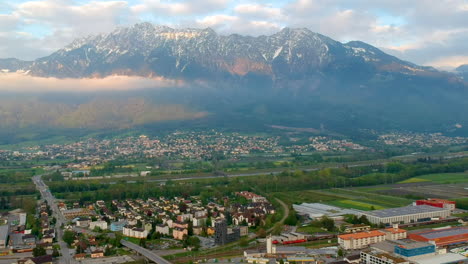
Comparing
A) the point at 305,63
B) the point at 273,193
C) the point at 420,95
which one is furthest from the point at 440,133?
the point at 273,193

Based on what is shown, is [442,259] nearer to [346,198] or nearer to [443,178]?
[346,198]

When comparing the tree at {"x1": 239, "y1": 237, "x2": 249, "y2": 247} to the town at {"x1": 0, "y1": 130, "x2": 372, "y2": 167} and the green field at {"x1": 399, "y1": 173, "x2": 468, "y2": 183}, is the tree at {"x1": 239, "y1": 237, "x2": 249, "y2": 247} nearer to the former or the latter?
the green field at {"x1": 399, "y1": 173, "x2": 468, "y2": 183}

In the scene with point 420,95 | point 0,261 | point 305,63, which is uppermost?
point 305,63

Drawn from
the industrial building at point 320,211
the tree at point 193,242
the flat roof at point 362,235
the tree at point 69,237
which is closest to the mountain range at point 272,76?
the industrial building at point 320,211

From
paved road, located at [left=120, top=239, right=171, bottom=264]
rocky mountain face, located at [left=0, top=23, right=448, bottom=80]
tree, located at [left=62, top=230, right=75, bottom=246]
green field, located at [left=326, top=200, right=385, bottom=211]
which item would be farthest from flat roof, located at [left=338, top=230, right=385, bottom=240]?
rocky mountain face, located at [left=0, top=23, right=448, bottom=80]

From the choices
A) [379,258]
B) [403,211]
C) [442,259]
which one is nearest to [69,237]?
[379,258]

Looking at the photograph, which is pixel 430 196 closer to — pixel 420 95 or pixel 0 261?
pixel 0 261
